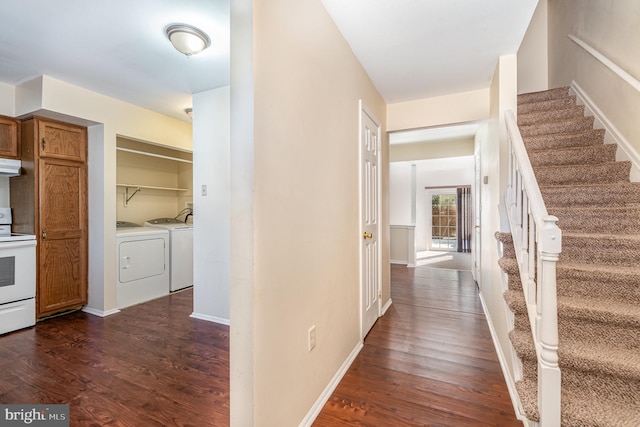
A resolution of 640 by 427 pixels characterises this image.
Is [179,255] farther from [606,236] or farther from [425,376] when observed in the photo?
[606,236]

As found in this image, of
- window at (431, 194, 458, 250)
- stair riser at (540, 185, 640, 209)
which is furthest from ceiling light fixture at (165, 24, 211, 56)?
window at (431, 194, 458, 250)

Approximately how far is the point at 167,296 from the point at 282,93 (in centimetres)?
347

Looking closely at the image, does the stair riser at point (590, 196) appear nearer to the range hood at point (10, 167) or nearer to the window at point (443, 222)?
the range hood at point (10, 167)

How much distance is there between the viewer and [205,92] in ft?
10.0

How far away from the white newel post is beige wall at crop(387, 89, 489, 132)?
7.06 ft

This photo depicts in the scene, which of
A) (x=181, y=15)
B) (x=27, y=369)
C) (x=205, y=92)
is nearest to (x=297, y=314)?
(x=181, y=15)

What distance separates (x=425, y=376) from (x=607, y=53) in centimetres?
306

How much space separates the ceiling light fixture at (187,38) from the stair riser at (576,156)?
2.89 meters

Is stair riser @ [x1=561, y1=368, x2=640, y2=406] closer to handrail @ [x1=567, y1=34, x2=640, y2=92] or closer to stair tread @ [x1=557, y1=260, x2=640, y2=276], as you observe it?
stair tread @ [x1=557, y1=260, x2=640, y2=276]

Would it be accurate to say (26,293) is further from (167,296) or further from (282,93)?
(282,93)

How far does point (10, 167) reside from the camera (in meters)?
2.90

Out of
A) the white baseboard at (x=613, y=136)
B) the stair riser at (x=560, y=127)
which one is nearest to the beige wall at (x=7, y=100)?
the stair riser at (x=560, y=127)

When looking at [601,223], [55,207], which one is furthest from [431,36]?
[55,207]

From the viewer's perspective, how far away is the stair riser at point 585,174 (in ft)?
7.11
